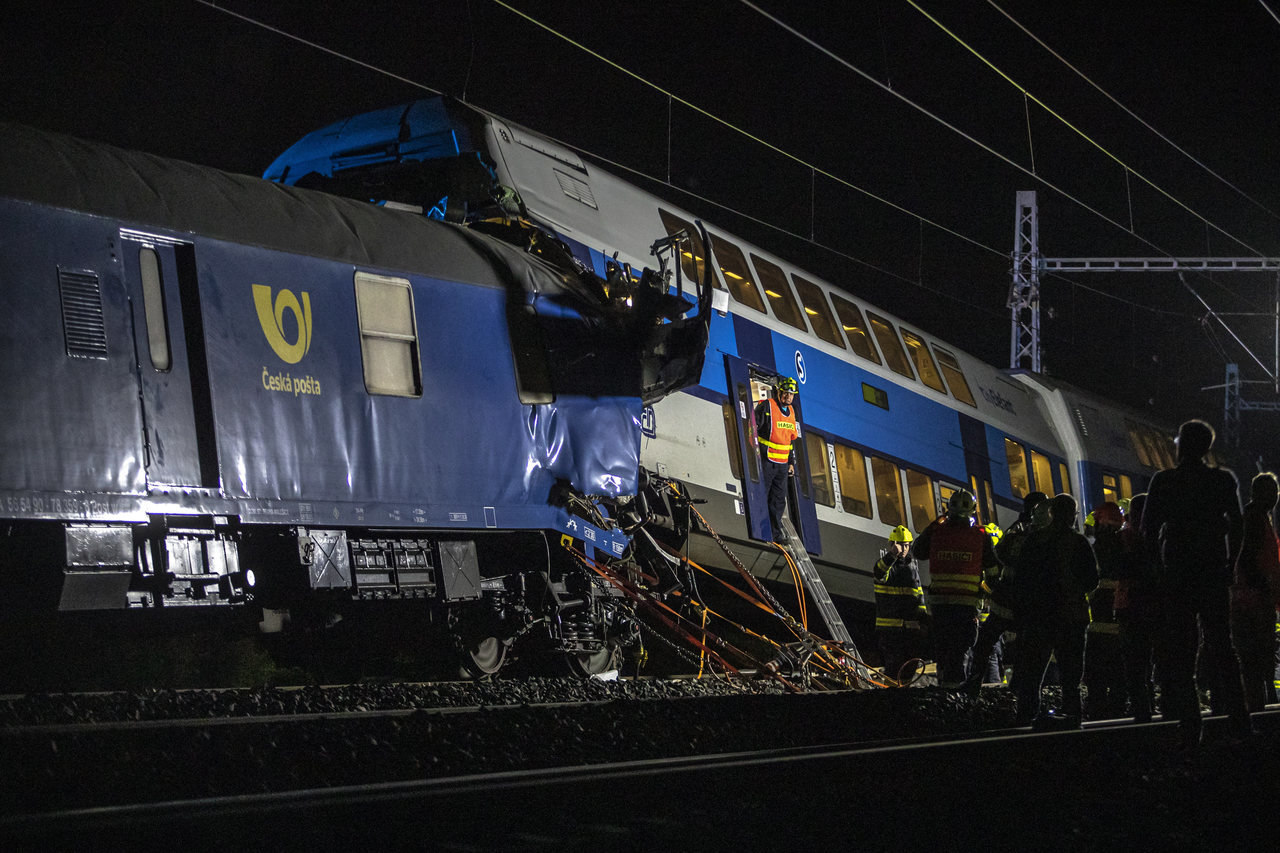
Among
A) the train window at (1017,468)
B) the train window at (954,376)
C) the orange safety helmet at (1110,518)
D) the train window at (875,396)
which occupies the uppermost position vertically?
the train window at (954,376)

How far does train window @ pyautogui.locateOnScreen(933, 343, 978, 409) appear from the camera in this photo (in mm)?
19125

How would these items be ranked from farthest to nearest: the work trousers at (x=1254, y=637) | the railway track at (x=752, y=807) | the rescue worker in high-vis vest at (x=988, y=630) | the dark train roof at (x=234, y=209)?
the rescue worker in high-vis vest at (x=988, y=630)
the work trousers at (x=1254, y=637)
the dark train roof at (x=234, y=209)
the railway track at (x=752, y=807)

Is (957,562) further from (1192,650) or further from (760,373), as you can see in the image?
(760,373)

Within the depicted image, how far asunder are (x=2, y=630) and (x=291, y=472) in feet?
6.24

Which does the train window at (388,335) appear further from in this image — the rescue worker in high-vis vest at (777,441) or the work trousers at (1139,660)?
the rescue worker in high-vis vest at (777,441)

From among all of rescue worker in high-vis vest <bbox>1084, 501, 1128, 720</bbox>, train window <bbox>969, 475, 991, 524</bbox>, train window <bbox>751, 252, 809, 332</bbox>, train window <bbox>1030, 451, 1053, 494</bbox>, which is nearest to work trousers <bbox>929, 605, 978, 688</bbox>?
rescue worker in high-vis vest <bbox>1084, 501, 1128, 720</bbox>

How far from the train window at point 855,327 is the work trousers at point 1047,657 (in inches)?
340

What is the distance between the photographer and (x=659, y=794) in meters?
4.73

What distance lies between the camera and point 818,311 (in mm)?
16188

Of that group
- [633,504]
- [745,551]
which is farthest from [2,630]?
[745,551]

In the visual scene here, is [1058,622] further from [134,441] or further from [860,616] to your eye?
[860,616]

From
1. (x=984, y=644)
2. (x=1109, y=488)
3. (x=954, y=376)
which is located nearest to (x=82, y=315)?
(x=984, y=644)

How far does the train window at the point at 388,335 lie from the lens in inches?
360

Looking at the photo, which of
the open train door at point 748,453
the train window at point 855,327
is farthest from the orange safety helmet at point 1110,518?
the train window at point 855,327
